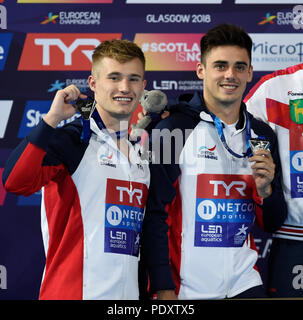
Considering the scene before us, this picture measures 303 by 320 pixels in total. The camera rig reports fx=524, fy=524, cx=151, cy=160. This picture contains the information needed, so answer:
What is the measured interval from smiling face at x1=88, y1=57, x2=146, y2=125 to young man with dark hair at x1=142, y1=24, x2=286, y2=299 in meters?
0.22

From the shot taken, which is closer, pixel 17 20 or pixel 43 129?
pixel 43 129

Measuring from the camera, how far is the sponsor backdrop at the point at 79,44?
3.64 m

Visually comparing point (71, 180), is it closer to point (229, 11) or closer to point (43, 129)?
point (43, 129)

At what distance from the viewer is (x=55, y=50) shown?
365 centimetres

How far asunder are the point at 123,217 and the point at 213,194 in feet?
1.51

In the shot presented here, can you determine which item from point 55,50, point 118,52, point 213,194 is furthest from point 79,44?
point 213,194

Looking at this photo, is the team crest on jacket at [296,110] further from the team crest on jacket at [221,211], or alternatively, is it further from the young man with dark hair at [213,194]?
the team crest on jacket at [221,211]

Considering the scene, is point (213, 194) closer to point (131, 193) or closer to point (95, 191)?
point (131, 193)

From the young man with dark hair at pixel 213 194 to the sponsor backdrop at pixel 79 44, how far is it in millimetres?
999

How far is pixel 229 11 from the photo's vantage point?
3.65m

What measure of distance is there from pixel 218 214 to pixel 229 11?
5.63ft

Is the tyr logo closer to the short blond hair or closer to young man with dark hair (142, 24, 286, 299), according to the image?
young man with dark hair (142, 24, 286, 299)

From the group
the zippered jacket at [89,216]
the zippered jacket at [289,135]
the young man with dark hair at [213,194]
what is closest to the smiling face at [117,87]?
the zippered jacket at [89,216]
